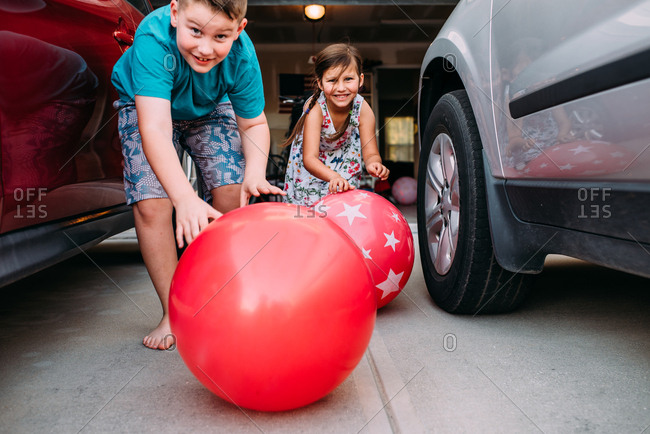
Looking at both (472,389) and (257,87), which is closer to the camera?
(472,389)

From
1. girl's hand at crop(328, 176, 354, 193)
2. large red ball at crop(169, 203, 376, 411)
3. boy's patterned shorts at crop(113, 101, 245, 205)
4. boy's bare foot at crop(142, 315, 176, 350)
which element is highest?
boy's patterned shorts at crop(113, 101, 245, 205)

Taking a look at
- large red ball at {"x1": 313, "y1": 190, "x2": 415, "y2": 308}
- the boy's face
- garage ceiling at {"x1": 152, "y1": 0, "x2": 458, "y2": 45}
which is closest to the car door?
the boy's face

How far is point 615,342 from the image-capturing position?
5.77ft

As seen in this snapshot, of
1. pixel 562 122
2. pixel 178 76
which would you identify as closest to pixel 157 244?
pixel 178 76

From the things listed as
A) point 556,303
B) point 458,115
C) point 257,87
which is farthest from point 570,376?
point 257,87

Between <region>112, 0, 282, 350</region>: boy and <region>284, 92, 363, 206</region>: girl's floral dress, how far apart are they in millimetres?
967

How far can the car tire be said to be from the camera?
6.04 feet

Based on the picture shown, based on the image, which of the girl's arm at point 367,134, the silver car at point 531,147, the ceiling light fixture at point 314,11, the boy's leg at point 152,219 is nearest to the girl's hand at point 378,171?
the silver car at point 531,147

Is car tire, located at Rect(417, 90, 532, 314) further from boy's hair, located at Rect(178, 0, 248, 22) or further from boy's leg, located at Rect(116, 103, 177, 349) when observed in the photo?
boy's leg, located at Rect(116, 103, 177, 349)

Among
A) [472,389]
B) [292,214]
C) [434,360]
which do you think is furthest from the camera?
[434,360]

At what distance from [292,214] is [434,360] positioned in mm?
680

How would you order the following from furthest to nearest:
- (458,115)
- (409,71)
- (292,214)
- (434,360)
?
(409,71) → (458,115) → (434,360) → (292,214)

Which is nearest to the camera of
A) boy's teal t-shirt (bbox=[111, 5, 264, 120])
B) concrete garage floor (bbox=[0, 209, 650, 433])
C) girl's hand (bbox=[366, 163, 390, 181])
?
concrete garage floor (bbox=[0, 209, 650, 433])

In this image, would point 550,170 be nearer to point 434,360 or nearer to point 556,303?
point 434,360
